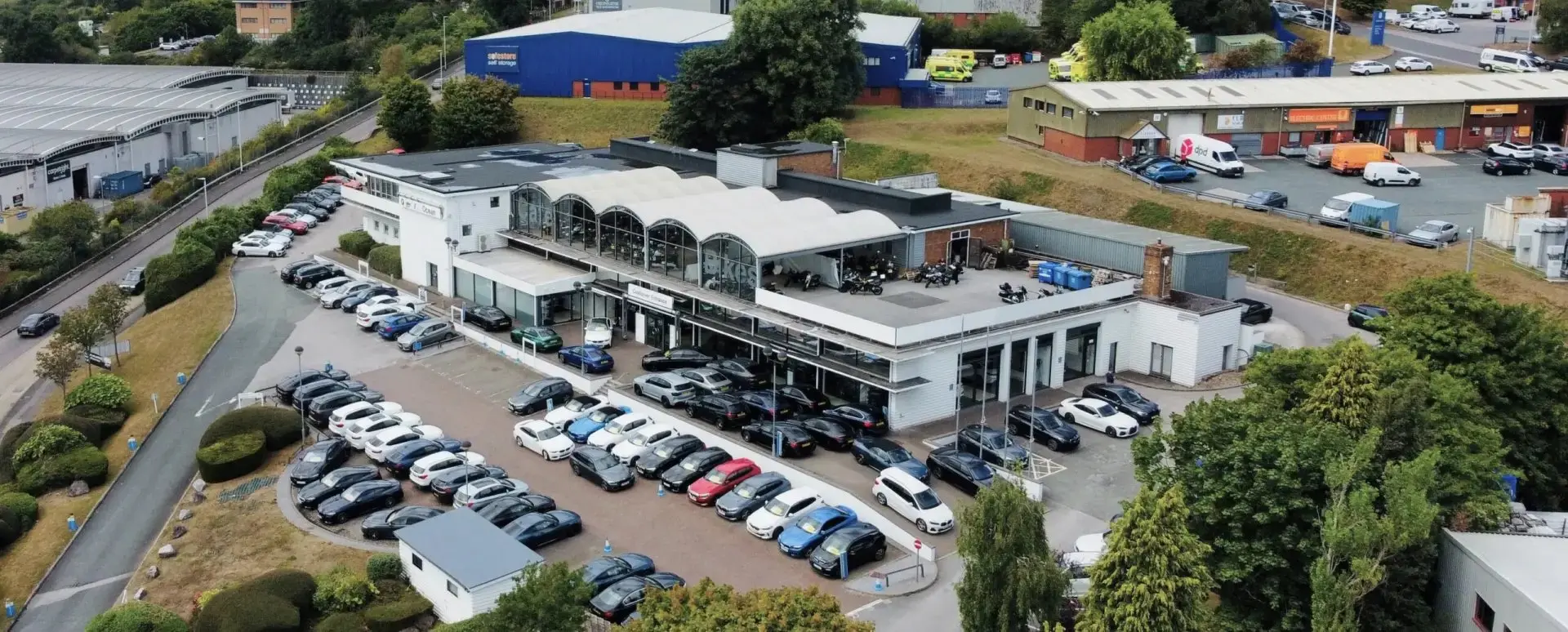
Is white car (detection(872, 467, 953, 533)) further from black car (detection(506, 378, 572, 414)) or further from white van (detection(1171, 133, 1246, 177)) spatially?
white van (detection(1171, 133, 1246, 177))

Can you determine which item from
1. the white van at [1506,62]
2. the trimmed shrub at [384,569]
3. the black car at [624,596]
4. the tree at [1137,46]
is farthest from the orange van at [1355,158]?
the trimmed shrub at [384,569]

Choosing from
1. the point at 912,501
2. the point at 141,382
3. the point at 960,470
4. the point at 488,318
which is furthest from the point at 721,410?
the point at 141,382

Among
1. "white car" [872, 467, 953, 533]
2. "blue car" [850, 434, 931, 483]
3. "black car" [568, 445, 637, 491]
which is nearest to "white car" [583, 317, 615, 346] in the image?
→ "black car" [568, 445, 637, 491]

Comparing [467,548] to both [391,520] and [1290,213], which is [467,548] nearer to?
[391,520]

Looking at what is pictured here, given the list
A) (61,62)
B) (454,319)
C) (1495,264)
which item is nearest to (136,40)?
(61,62)

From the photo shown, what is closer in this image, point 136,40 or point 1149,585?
point 1149,585

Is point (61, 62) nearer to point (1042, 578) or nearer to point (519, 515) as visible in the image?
point (519, 515)

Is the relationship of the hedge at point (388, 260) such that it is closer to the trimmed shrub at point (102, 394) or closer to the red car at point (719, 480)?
the trimmed shrub at point (102, 394)
